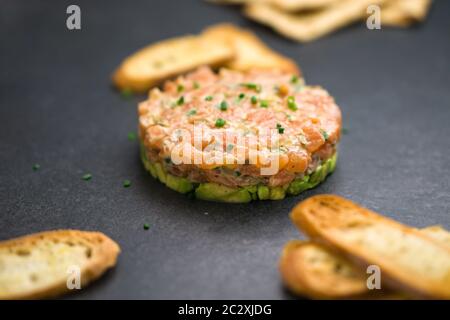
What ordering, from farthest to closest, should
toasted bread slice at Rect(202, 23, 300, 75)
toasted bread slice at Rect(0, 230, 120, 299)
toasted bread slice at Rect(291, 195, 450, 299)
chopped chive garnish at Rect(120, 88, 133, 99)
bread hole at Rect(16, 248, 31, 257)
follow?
toasted bread slice at Rect(202, 23, 300, 75)
chopped chive garnish at Rect(120, 88, 133, 99)
bread hole at Rect(16, 248, 31, 257)
toasted bread slice at Rect(0, 230, 120, 299)
toasted bread slice at Rect(291, 195, 450, 299)

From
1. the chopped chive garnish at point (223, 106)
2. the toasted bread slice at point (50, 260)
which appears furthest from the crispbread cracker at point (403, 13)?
the toasted bread slice at point (50, 260)

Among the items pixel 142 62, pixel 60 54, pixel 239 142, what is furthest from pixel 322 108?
pixel 60 54

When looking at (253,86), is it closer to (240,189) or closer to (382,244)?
(240,189)

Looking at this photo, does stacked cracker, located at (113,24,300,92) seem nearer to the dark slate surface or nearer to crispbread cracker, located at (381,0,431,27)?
the dark slate surface

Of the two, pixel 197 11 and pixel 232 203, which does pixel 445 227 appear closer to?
pixel 232 203

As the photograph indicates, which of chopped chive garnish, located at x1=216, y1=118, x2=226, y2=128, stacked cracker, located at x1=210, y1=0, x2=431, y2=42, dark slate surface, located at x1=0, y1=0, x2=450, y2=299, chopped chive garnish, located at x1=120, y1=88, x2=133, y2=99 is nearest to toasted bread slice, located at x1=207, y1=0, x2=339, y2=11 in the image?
stacked cracker, located at x1=210, y1=0, x2=431, y2=42

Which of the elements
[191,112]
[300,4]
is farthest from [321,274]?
[300,4]
